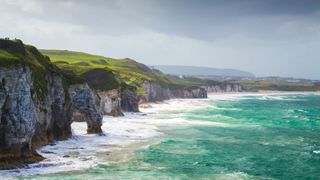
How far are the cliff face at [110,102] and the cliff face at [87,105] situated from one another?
27072mm

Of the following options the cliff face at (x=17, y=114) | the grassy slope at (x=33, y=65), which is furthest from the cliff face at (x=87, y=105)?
the cliff face at (x=17, y=114)

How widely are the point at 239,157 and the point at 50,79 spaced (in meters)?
32.6

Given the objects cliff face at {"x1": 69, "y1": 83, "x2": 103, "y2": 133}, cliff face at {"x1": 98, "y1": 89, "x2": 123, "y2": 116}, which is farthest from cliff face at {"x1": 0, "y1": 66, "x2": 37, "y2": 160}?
cliff face at {"x1": 98, "y1": 89, "x2": 123, "y2": 116}

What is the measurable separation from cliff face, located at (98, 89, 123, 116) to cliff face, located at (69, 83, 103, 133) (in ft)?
88.8

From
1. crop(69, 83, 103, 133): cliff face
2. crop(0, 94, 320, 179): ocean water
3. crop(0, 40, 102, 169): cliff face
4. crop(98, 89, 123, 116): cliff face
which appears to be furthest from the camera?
crop(98, 89, 123, 116): cliff face

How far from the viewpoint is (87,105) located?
86.9 meters

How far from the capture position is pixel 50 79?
244ft

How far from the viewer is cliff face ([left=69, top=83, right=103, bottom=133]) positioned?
8538cm

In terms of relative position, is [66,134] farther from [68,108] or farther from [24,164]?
[24,164]

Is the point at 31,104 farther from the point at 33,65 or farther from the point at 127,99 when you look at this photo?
the point at 127,99

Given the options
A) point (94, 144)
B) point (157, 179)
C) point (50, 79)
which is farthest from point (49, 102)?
point (157, 179)

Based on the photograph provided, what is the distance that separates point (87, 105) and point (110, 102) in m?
31.2

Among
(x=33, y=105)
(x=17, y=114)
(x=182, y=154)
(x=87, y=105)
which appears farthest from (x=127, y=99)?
(x=17, y=114)

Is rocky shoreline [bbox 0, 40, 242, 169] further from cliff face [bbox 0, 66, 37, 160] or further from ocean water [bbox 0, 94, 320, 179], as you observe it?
ocean water [bbox 0, 94, 320, 179]
